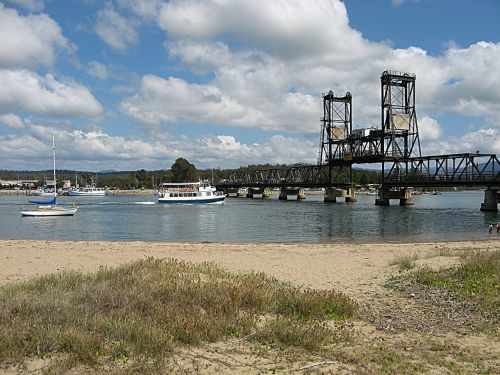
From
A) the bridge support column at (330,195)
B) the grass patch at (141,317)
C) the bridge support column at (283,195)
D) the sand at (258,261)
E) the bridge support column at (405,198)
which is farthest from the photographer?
the bridge support column at (283,195)

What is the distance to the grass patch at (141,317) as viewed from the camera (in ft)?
26.7

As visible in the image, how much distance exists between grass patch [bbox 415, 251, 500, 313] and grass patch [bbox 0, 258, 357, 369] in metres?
3.60

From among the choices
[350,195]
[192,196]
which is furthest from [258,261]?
[350,195]

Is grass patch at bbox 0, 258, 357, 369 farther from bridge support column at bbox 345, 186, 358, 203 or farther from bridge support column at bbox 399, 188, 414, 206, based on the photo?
bridge support column at bbox 345, 186, 358, 203

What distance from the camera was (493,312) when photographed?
10.9 metres

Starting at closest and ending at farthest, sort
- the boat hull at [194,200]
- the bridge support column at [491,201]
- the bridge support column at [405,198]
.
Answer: the bridge support column at [491,201], the bridge support column at [405,198], the boat hull at [194,200]

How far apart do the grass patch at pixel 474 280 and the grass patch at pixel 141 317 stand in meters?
3.60

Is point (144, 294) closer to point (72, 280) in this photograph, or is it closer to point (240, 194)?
point (72, 280)

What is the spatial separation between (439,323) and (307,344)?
360cm

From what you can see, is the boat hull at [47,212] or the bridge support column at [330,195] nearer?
the boat hull at [47,212]

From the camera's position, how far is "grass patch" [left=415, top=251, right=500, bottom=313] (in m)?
12.1

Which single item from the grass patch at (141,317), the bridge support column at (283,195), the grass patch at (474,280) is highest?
the grass patch at (141,317)

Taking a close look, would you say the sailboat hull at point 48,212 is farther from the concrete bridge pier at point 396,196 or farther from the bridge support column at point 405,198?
the bridge support column at point 405,198

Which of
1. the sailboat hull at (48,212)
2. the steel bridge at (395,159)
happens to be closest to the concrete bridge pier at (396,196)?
the steel bridge at (395,159)
